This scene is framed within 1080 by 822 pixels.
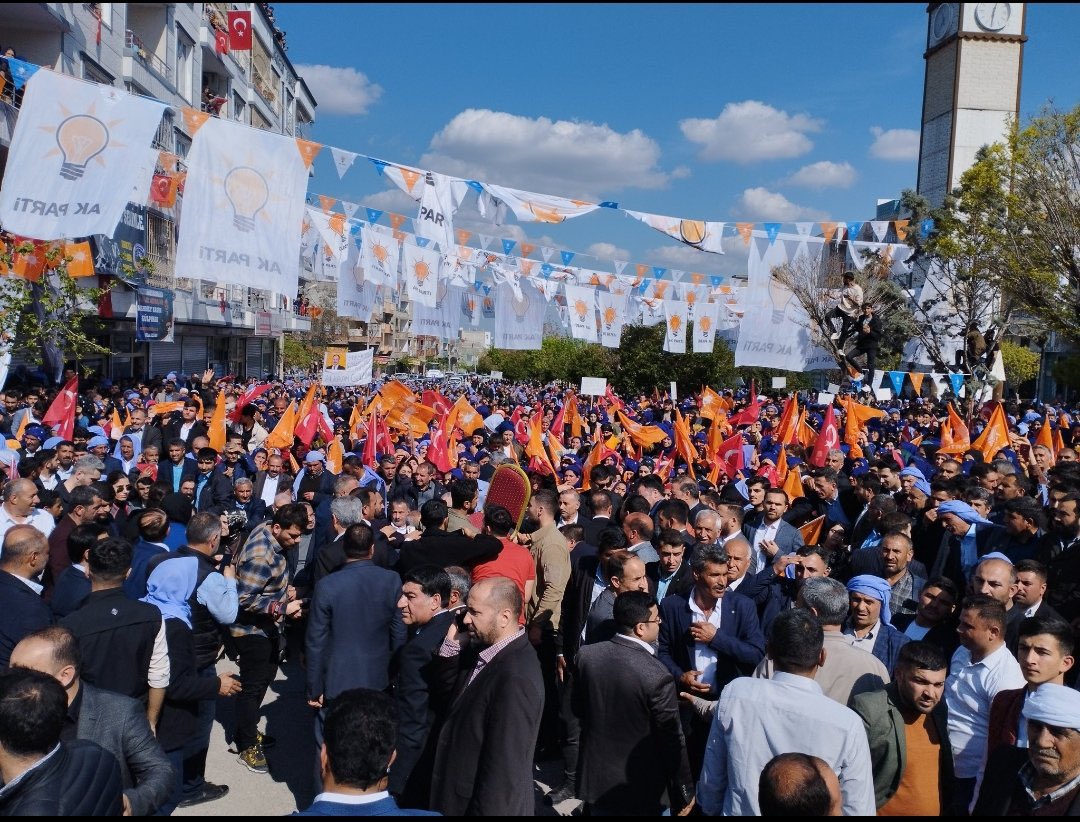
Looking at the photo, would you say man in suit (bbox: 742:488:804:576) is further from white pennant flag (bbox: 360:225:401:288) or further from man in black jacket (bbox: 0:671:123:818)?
white pennant flag (bbox: 360:225:401:288)

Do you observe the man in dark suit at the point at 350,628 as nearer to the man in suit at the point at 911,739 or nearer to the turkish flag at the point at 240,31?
the man in suit at the point at 911,739

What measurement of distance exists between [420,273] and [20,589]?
557 inches

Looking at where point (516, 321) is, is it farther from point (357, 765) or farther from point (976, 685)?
point (357, 765)

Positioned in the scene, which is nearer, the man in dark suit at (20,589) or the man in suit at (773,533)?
the man in dark suit at (20,589)

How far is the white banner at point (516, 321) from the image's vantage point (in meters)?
19.9

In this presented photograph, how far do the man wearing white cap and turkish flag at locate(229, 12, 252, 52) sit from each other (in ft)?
129

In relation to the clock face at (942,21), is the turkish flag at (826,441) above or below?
below

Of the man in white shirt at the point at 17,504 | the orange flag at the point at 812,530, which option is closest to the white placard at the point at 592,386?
the orange flag at the point at 812,530

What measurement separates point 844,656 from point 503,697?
1613mm

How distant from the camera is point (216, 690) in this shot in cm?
438

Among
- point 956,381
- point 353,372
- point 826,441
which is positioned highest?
point 956,381

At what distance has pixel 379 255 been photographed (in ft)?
55.3

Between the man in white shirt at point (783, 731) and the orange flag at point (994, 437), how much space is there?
370 inches

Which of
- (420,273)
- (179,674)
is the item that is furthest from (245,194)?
(420,273)
